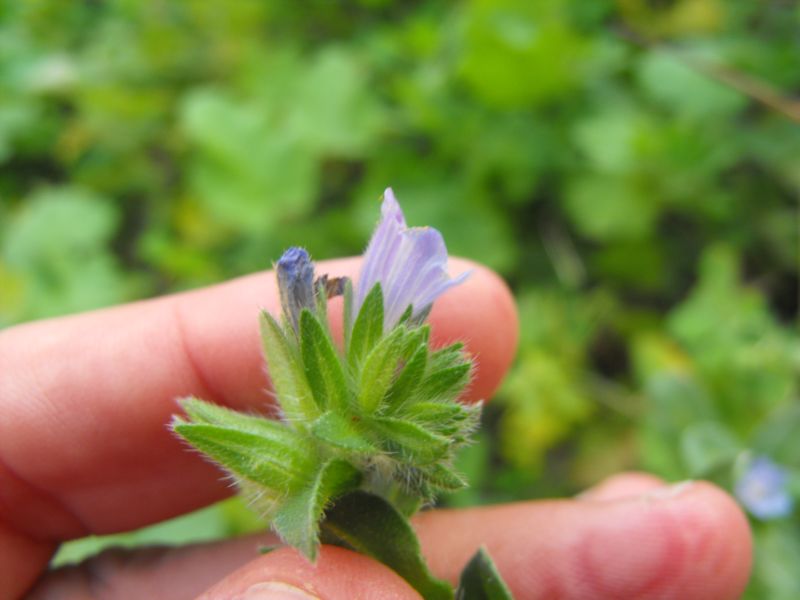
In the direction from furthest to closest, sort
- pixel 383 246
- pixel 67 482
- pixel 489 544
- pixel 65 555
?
1. pixel 65 555
2. pixel 489 544
3. pixel 67 482
4. pixel 383 246

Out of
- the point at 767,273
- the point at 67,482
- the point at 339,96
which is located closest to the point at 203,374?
the point at 67,482

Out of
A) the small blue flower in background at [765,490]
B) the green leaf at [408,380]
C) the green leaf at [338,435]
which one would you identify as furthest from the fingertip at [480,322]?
the small blue flower in background at [765,490]

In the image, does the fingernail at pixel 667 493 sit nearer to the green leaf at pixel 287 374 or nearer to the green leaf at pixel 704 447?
the green leaf at pixel 704 447

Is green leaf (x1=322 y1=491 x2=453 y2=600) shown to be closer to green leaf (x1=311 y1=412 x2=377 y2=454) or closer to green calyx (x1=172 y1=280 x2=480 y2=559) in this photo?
green calyx (x1=172 y1=280 x2=480 y2=559)

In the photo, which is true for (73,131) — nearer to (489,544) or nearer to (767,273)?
(489,544)

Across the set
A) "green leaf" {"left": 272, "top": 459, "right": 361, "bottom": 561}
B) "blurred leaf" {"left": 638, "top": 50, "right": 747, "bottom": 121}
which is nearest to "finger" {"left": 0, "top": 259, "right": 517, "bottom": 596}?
"green leaf" {"left": 272, "top": 459, "right": 361, "bottom": 561}

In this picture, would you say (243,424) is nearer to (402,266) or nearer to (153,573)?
(402,266)

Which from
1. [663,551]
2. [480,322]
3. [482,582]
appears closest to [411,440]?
[482,582]
